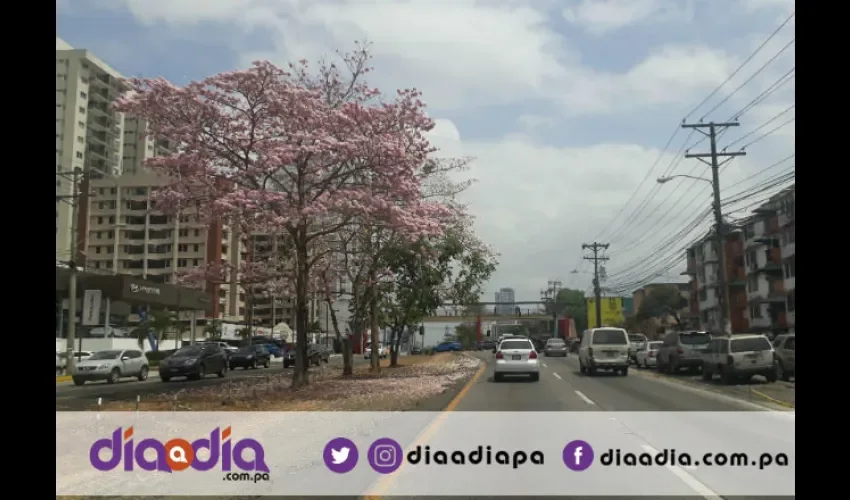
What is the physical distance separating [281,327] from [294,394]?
75.5 m

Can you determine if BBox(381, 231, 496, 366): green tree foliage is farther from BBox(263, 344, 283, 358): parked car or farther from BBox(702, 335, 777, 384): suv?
BBox(263, 344, 283, 358): parked car

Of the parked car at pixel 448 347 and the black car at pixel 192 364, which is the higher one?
the black car at pixel 192 364

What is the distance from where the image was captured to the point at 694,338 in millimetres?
30828

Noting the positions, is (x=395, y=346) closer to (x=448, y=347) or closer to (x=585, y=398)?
(x=585, y=398)

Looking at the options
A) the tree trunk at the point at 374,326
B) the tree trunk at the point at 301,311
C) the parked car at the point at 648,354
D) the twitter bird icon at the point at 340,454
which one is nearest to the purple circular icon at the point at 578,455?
the twitter bird icon at the point at 340,454

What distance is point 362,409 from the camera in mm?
16203

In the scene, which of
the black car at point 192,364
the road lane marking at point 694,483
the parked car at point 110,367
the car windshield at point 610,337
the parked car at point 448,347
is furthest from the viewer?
the parked car at point 448,347

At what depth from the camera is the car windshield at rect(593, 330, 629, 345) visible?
29.1 metres

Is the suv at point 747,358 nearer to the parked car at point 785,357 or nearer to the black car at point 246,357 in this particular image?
the parked car at point 785,357

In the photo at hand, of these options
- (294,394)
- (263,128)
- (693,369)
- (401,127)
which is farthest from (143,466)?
(693,369)

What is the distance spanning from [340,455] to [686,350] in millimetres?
23946

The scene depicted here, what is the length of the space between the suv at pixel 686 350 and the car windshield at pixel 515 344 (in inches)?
310

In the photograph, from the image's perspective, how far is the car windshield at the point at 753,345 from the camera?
2398cm
